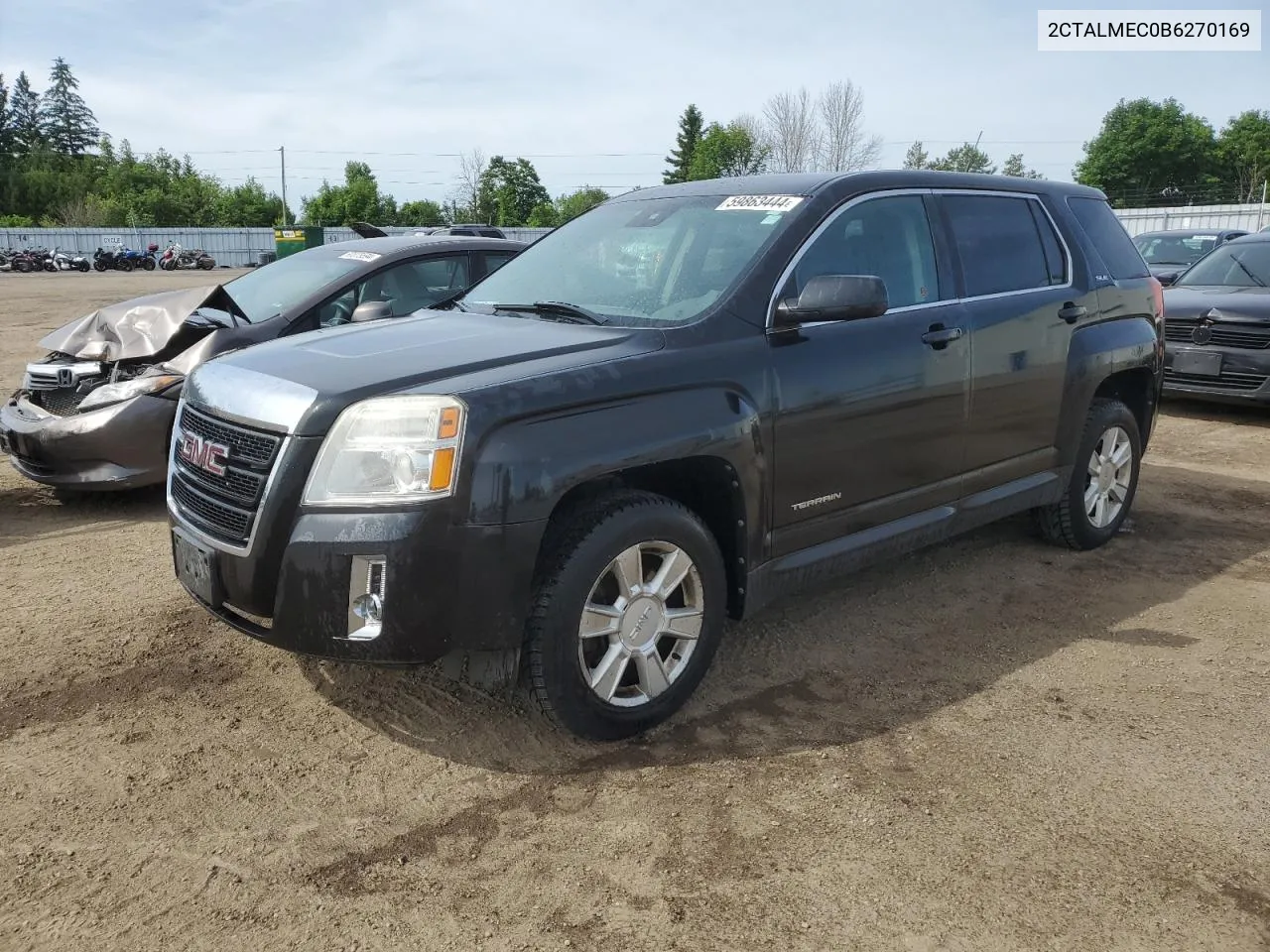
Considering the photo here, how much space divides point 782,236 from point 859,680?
5.58 feet

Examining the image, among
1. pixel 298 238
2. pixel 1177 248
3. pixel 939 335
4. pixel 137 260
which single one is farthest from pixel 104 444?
pixel 137 260

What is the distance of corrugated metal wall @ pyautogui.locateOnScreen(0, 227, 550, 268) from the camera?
51.7 meters

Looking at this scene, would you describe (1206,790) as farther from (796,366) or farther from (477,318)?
(477,318)

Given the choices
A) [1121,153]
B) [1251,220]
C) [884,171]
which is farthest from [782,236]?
[1121,153]

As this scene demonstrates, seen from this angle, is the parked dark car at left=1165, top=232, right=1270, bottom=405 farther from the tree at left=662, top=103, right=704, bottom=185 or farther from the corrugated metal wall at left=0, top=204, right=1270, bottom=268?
the tree at left=662, top=103, right=704, bottom=185

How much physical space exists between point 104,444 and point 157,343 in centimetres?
70

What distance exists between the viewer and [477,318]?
12.9 feet

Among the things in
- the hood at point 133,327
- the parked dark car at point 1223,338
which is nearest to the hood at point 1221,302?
the parked dark car at point 1223,338

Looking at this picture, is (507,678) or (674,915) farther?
(507,678)

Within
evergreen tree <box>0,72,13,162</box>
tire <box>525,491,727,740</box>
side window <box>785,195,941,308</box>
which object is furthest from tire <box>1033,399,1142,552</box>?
evergreen tree <box>0,72,13,162</box>

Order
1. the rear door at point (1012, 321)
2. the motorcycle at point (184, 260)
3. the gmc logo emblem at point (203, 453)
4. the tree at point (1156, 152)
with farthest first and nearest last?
1. the tree at point (1156, 152)
2. the motorcycle at point (184, 260)
3. the rear door at point (1012, 321)
4. the gmc logo emblem at point (203, 453)

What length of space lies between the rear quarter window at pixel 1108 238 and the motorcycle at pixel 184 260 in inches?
1830

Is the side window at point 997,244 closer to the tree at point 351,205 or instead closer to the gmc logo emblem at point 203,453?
the gmc logo emblem at point 203,453

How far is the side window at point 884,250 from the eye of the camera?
12.6 feet
